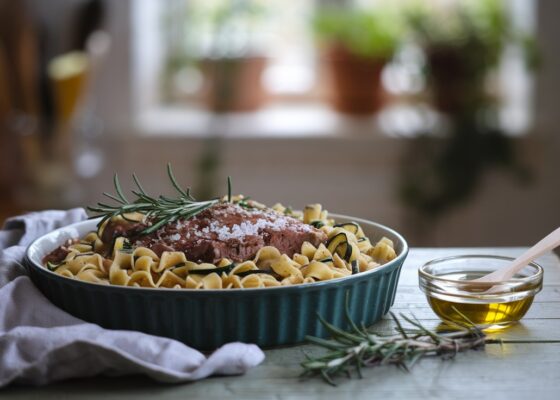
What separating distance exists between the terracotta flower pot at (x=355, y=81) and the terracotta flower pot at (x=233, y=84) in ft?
1.02

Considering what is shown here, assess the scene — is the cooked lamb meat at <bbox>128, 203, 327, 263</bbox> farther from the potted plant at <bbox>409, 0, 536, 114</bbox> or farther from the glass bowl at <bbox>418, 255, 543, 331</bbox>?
the potted plant at <bbox>409, 0, 536, 114</bbox>

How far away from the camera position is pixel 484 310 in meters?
1.26

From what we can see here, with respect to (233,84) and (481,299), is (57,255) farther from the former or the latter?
(233,84)

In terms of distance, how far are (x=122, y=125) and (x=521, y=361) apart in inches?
106

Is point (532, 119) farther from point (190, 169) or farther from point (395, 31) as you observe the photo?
point (190, 169)

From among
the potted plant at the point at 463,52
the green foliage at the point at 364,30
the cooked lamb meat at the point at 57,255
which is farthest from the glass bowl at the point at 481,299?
the green foliage at the point at 364,30

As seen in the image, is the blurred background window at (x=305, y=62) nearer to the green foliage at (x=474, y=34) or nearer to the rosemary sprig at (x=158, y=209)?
the green foliage at (x=474, y=34)

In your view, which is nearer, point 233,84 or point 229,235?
point 229,235

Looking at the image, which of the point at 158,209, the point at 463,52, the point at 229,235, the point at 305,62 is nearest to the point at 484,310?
the point at 229,235

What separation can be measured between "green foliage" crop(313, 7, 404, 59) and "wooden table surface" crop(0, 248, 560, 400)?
244 centimetres

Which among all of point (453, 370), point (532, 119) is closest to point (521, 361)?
point (453, 370)

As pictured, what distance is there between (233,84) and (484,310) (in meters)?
2.55

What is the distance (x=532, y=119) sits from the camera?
353 centimetres

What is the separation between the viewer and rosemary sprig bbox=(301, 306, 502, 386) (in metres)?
1.10
